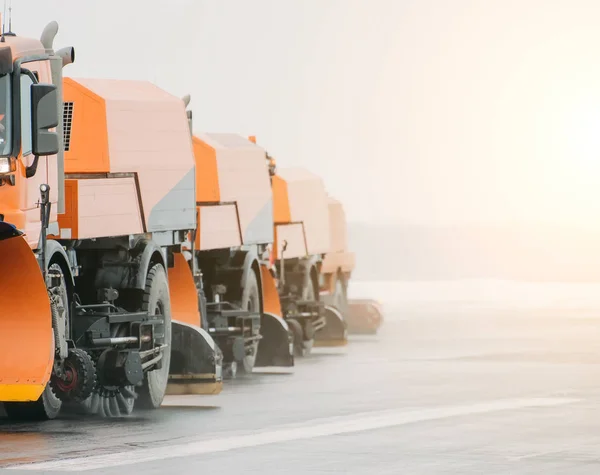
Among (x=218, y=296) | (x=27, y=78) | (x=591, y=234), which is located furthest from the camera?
(x=591, y=234)

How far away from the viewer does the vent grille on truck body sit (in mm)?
18188

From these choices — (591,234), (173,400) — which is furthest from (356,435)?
(591,234)

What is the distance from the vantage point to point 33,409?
53.8ft

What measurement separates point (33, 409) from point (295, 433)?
254 cm

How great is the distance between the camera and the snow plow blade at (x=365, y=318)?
132 ft

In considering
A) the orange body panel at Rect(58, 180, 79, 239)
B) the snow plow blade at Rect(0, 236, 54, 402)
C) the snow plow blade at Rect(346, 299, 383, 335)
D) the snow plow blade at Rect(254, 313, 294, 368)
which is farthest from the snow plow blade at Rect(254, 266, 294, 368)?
the snow plow blade at Rect(346, 299, 383, 335)

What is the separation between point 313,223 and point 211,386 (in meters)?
13.6

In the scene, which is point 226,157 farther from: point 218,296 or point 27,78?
point 27,78

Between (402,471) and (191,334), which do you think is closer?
(402,471)

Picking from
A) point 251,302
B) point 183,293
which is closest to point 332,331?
point 251,302

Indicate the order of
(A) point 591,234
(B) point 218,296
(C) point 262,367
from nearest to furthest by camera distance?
(B) point 218,296
(C) point 262,367
(A) point 591,234

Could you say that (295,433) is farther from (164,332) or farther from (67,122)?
(67,122)

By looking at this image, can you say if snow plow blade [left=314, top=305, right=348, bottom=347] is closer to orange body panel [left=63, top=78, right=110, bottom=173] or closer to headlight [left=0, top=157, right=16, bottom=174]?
orange body panel [left=63, top=78, right=110, bottom=173]

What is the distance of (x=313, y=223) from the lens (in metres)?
33.4
